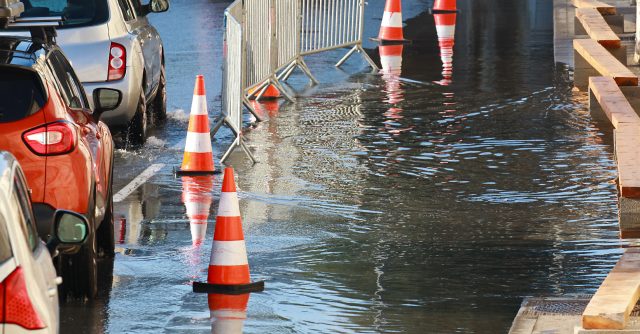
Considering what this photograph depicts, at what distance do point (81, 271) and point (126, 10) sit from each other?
22.0 feet

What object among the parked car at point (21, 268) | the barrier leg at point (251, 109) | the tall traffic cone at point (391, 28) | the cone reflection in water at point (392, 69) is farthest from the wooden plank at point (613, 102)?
the tall traffic cone at point (391, 28)

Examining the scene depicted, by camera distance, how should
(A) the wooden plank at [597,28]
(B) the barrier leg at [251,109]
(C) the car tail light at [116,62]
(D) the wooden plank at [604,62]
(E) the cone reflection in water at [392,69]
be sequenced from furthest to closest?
(A) the wooden plank at [597,28] → (E) the cone reflection in water at [392,69] → (D) the wooden plank at [604,62] → (B) the barrier leg at [251,109] → (C) the car tail light at [116,62]

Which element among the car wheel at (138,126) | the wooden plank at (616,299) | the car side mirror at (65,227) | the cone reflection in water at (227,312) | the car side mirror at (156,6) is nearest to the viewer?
the car side mirror at (65,227)

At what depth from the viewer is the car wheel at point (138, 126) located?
48.0 ft

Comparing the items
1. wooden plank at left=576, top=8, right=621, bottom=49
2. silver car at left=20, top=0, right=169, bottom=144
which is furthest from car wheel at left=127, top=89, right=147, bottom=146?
wooden plank at left=576, top=8, right=621, bottom=49

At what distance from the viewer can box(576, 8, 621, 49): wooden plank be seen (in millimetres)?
19031

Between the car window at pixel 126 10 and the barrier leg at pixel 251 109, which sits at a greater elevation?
the car window at pixel 126 10

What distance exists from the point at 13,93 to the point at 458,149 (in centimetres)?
662

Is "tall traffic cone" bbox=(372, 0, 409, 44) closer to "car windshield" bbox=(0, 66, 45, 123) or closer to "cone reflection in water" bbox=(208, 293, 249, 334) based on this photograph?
"cone reflection in water" bbox=(208, 293, 249, 334)

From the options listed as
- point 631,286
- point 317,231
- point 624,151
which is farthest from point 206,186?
point 631,286

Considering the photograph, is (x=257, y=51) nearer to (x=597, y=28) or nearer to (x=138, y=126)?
(x=138, y=126)

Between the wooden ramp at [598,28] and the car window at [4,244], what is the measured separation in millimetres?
14796

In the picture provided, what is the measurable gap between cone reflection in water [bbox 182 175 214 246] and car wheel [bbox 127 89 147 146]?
1754 mm

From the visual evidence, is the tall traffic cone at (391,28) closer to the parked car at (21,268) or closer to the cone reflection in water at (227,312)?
the cone reflection in water at (227,312)
